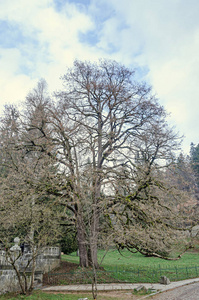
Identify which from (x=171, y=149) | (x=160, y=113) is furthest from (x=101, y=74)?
(x=171, y=149)

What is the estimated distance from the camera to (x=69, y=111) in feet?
46.4

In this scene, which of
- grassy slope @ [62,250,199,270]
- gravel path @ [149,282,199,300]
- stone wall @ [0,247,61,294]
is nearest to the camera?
gravel path @ [149,282,199,300]

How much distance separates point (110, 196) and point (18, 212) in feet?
14.4

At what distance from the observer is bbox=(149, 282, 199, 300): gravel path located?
8744 millimetres

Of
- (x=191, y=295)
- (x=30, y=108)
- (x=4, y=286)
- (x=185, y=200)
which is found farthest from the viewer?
(x=30, y=108)

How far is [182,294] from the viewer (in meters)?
9.36

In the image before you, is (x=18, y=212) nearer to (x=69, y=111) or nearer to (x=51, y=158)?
(x=51, y=158)

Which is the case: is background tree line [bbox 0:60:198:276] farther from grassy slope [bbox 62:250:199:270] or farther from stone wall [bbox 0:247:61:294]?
grassy slope [bbox 62:250:199:270]

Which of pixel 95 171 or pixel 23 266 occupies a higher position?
pixel 95 171

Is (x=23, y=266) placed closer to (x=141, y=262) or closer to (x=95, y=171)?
(x=95, y=171)

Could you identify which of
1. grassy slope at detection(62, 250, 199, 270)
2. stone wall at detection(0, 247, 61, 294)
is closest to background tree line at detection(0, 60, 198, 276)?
stone wall at detection(0, 247, 61, 294)

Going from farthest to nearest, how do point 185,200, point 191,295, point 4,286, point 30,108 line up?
1. point 30,108
2. point 185,200
3. point 4,286
4. point 191,295

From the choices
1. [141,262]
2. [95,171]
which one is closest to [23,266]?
[95,171]

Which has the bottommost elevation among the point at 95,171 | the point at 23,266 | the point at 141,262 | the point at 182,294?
the point at 141,262
